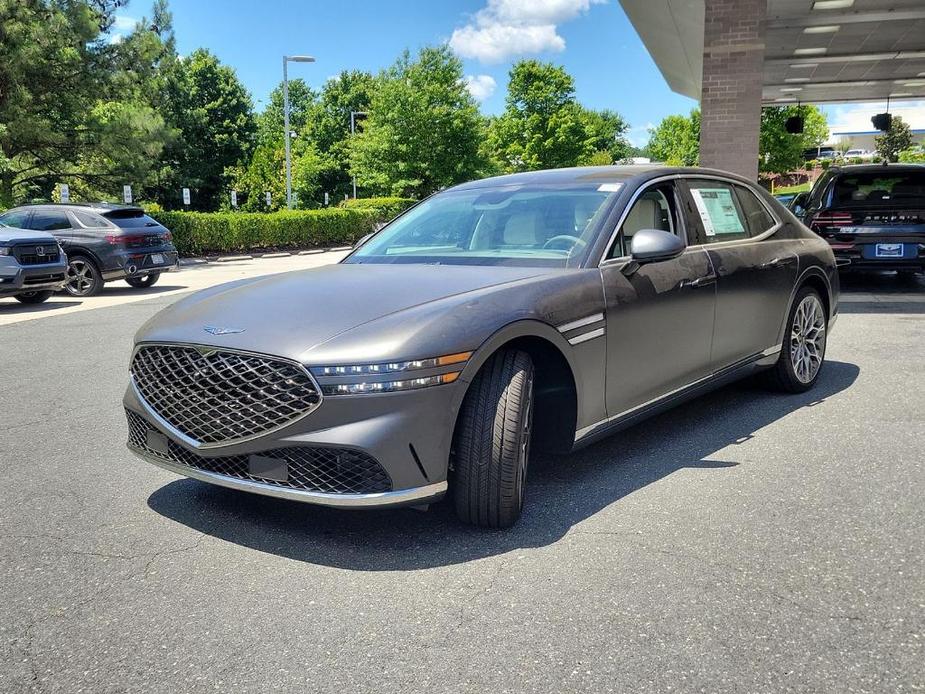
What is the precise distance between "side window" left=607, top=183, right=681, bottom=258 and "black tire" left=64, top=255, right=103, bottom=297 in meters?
12.2

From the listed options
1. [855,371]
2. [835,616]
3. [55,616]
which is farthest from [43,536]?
[855,371]

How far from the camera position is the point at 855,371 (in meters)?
6.66

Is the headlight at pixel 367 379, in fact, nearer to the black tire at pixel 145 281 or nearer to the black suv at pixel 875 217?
the black suv at pixel 875 217

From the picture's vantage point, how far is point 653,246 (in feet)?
13.1

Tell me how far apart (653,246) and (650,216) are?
58cm

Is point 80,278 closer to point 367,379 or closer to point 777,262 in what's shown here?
point 777,262

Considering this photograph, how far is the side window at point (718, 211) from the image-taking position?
4914 millimetres

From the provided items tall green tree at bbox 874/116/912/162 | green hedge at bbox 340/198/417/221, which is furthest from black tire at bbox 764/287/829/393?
tall green tree at bbox 874/116/912/162

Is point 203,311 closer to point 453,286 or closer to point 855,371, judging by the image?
point 453,286

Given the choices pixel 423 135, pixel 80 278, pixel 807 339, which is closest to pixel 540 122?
pixel 423 135

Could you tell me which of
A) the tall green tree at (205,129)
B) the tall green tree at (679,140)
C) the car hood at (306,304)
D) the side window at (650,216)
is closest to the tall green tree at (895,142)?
the tall green tree at (679,140)

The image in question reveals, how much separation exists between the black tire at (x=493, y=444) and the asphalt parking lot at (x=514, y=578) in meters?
0.15

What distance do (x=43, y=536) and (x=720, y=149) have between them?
1153cm

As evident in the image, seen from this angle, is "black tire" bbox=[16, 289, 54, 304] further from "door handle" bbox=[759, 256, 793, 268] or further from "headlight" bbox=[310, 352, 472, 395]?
"headlight" bbox=[310, 352, 472, 395]
